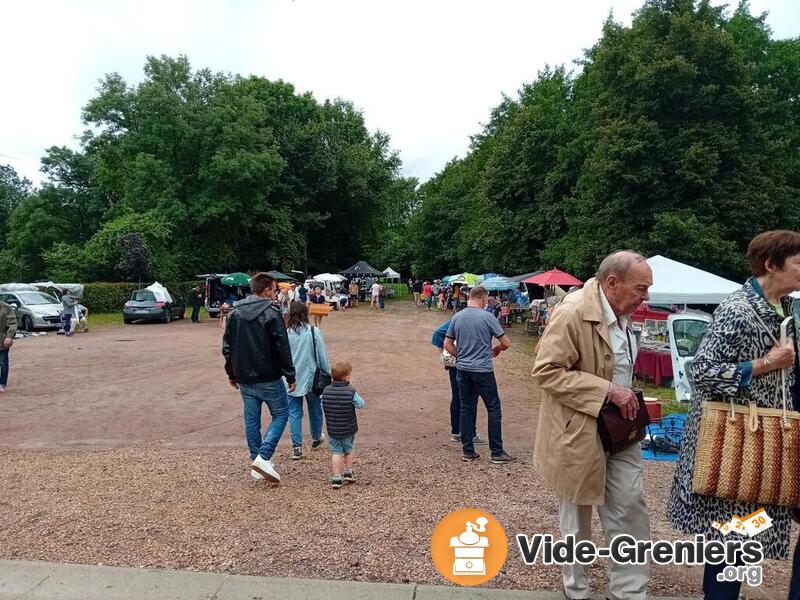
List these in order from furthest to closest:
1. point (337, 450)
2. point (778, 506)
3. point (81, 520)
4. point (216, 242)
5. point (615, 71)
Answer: point (216, 242)
point (615, 71)
point (337, 450)
point (81, 520)
point (778, 506)

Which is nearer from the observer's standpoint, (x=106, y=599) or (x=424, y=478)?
(x=106, y=599)

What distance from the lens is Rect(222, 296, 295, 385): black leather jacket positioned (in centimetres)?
507

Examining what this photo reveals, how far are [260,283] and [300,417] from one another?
1674 mm

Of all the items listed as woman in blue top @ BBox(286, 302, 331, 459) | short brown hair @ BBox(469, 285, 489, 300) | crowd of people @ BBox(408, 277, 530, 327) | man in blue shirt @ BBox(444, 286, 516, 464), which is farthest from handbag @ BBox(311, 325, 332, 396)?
crowd of people @ BBox(408, 277, 530, 327)

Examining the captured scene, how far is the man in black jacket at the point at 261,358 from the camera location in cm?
507

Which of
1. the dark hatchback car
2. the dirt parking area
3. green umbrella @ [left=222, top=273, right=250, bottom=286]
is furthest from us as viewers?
green umbrella @ [left=222, top=273, right=250, bottom=286]

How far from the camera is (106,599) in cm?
324

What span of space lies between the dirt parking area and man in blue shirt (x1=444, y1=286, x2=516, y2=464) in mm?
229

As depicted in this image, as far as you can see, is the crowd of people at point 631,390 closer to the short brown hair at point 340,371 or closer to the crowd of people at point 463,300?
the short brown hair at point 340,371

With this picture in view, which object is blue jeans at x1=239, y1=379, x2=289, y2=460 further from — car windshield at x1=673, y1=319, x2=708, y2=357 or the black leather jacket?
car windshield at x1=673, y1=319, x2=708, y2=357

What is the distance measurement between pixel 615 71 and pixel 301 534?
78.9 ft

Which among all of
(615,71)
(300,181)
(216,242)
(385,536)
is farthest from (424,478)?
(300,181)

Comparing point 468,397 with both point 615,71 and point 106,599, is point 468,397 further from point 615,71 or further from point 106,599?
point 615,71

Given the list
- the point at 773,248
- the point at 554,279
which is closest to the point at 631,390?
the point at 773,248
